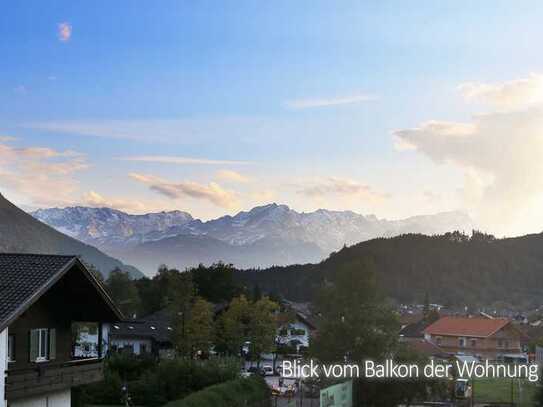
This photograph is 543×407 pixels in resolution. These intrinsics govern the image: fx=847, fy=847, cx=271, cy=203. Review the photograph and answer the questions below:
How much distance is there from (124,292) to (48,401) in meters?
92.7

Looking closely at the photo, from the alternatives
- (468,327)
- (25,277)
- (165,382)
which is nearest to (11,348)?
(25,277)

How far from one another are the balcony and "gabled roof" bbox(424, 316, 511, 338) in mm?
91847

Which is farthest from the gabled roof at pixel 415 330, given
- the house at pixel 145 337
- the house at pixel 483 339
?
the house at pixel 145 337

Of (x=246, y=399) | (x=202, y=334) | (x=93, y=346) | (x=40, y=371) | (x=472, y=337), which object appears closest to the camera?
(x=40, y=371)

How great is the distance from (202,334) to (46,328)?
149 ft

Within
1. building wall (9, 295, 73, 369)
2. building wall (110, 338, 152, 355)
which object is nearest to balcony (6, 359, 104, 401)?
building wall (9, 295, 73, 369)

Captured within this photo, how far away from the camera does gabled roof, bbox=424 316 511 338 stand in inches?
4328

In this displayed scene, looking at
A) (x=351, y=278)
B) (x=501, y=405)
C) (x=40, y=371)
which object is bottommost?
(x=501, y=405)

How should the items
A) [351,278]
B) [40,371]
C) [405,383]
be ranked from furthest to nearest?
[351,278] < [405,383] < [40,371]

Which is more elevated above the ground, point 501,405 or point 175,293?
point 175,293

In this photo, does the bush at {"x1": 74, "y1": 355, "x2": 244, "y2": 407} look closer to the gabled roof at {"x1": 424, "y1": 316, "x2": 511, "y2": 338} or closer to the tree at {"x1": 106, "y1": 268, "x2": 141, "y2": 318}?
the tree at {"x1": 106, "y1": 268, "x2": 141, "y2": 318}

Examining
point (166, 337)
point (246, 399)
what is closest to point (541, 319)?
point (166, 337)

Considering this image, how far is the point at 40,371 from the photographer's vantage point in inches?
824

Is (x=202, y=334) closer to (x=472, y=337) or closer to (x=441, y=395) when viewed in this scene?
(x=441, y=395)
